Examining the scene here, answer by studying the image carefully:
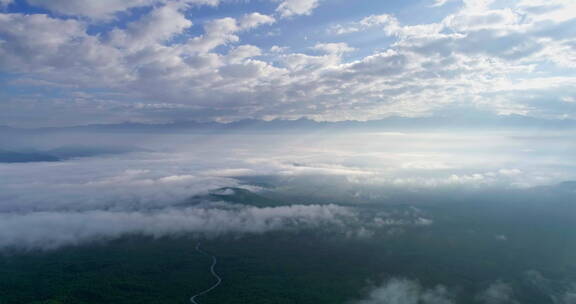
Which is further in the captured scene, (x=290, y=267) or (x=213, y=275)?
(x=290, y=267)

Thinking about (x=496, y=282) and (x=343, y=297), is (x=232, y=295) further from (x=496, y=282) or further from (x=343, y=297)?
(x=496, y=282)

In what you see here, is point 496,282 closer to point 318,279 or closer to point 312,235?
point 318,279

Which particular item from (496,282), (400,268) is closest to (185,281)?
(400,268)

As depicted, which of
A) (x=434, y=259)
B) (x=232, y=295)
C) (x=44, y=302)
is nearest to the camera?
(x=44, y=302)

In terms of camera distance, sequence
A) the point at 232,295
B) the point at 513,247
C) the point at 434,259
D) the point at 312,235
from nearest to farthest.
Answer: the point at 232,295 < the point at 434,259 < the point at 513,247 < the point at 312,235

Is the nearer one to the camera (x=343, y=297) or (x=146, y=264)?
(x=343, y=297)

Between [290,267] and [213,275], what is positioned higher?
[290,267]

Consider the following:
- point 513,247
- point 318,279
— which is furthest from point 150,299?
point 513,247

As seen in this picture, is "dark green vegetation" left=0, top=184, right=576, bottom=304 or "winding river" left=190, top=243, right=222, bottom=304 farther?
"dark green vegetation" left=0, top=184, right=576, bottom=304
